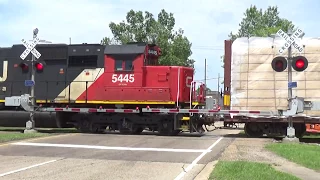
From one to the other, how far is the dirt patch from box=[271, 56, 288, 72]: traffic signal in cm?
366

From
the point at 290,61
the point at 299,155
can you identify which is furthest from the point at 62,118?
the point at 299,155

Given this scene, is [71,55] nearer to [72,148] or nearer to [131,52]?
[131,52]

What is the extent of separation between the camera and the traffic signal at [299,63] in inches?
720

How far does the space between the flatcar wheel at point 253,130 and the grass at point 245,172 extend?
388 inches

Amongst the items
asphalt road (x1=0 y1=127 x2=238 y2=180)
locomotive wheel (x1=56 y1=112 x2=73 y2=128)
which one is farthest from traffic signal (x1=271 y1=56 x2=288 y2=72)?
locomotive wheel (x1=56 y1=112 x2=73 y2=128)

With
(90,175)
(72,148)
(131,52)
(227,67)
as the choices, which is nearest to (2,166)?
(90,175)

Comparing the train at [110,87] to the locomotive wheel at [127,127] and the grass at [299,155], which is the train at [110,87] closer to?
the locomotive wheel at [127,127]

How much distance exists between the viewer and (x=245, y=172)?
388 inches

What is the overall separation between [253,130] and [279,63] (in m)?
3.92

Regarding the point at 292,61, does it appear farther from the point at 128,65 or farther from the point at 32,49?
the point at 32,49

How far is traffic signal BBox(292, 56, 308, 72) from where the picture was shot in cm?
1830

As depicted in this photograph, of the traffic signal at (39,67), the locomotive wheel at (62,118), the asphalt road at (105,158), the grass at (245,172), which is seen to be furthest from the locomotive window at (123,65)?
the grass at (245,172)

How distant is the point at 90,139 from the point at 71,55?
597 centimetres

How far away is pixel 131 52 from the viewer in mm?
20906
